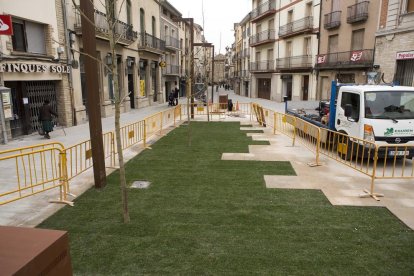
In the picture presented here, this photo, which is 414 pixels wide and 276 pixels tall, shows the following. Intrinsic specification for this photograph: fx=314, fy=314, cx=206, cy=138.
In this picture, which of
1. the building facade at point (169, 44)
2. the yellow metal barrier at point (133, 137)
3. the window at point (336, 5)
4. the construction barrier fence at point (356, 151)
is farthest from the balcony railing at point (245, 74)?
the yellow metal barrier at point (133, 137)

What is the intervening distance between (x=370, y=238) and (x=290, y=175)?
3235 mm

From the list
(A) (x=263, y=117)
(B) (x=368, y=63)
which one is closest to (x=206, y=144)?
(A) (x=263, y=117)

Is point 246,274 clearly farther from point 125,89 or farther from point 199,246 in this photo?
point 125,89

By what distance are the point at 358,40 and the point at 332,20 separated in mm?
3531

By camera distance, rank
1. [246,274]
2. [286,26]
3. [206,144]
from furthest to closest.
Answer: [286,26] → [206,144] → [246,274]

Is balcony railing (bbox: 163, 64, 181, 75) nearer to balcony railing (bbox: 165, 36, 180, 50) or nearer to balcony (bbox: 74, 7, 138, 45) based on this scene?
balcony railing (bbox: 165, 36, 180, 50)

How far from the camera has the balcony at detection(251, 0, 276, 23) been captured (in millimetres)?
35991

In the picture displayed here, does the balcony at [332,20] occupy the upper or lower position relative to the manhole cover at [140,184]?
upper

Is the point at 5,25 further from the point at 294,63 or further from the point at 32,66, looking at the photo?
the point at 294,63

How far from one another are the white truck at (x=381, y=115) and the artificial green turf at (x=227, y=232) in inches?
117

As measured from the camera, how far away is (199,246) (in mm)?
4559

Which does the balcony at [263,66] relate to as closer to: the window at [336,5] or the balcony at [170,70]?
the balcony at [170,70]

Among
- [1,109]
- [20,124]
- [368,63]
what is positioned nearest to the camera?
[1,109]

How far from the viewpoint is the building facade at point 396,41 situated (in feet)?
55.3
